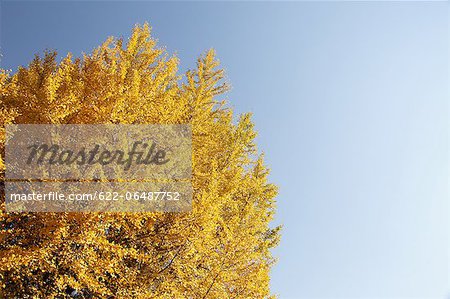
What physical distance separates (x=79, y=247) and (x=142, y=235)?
4.64 ft

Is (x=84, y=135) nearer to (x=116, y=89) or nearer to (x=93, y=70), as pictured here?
(x=116, y=89)

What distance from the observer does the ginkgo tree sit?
6425 mm

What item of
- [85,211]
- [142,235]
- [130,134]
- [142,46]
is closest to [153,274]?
[142,235]

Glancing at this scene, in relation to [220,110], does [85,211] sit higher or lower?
lower

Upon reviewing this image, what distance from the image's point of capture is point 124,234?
8.02m

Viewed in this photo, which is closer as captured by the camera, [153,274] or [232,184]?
[153,274]

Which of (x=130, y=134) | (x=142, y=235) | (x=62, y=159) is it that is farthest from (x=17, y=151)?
(x=142, y=235)

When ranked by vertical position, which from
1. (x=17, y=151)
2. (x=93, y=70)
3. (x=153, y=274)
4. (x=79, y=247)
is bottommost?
(x=153, y=274)

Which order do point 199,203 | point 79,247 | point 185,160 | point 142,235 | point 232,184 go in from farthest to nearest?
point 232,184
point 185,160
point 142,235
point 199,203
point 79,247

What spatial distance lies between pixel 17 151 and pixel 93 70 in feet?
11.4

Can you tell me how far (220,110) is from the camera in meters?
13.9

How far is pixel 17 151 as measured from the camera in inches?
294

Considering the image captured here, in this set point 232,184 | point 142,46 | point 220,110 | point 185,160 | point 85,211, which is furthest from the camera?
point 220,110

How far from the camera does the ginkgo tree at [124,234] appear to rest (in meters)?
6.42
